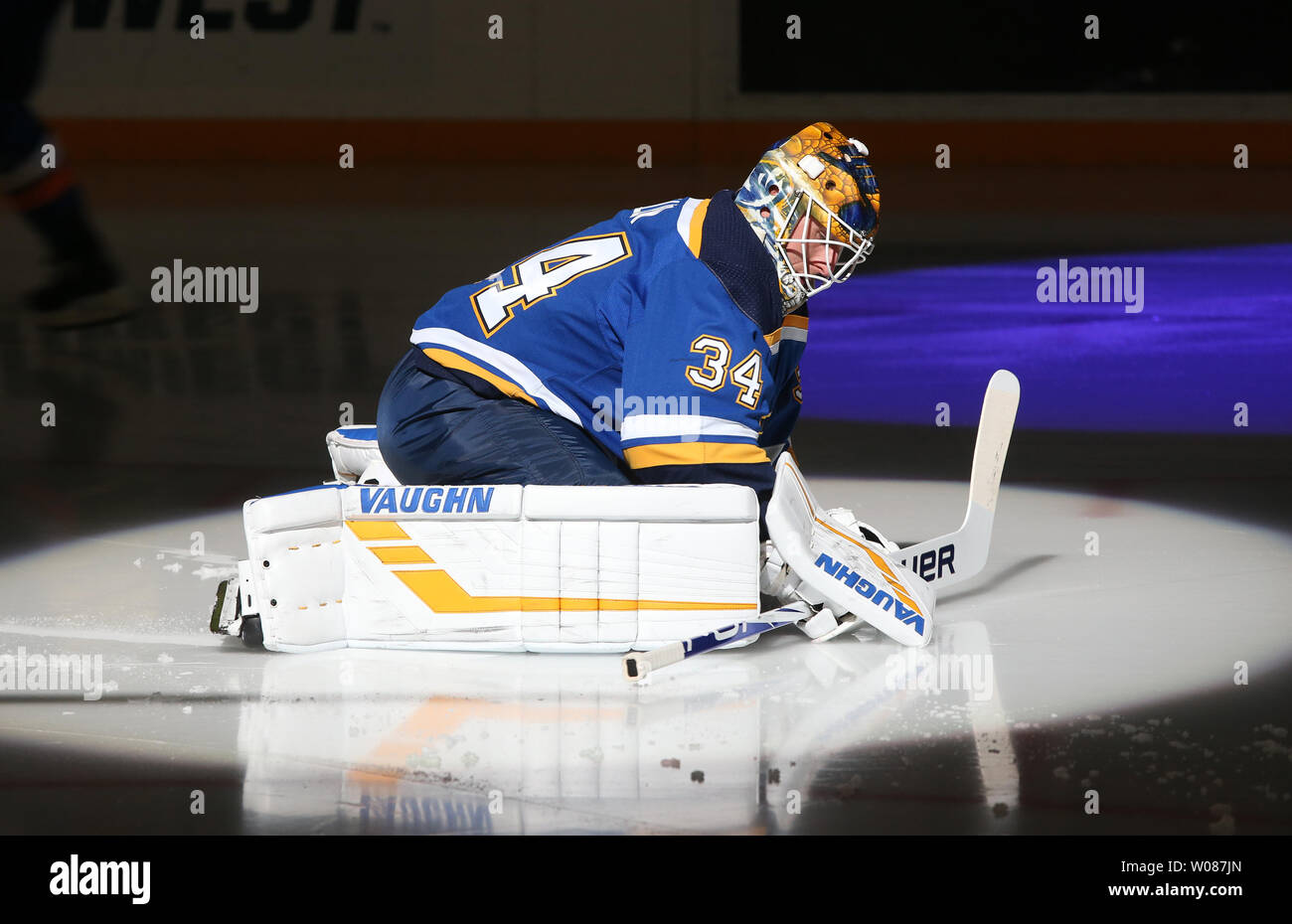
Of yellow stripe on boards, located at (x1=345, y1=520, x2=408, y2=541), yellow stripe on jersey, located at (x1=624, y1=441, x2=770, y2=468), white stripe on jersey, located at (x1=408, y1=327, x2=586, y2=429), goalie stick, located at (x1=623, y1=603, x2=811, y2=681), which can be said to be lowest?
goalie stick, located at (x1=623, y1=603, x2=811, y2=681)

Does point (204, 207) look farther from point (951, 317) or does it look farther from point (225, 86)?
point (951, 317)

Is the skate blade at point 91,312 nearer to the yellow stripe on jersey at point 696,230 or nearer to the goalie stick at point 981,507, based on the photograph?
the yellow stripe on jersey at point 696,230

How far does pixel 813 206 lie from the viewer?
10.5 ft

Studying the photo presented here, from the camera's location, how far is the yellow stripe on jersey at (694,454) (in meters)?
3.08

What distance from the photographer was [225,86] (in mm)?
12312

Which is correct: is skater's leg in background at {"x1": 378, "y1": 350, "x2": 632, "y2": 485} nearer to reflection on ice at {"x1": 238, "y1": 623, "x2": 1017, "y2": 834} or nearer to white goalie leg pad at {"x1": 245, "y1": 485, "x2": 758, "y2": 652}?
white goalie leg pad at {"x1": 245, "y1": 485, "x2": 758, "y2": 652}

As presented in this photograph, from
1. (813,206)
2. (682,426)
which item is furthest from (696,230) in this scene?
(682,426)

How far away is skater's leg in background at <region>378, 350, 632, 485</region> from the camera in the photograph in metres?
3.25

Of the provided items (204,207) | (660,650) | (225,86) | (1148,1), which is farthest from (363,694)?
(1148,1)

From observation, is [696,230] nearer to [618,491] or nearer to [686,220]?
[686,220]

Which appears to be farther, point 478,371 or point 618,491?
point 478,371

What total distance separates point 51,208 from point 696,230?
204 inches

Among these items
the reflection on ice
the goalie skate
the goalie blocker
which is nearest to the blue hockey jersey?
the goalie blocker

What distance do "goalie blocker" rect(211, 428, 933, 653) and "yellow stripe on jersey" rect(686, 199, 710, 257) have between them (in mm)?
459
